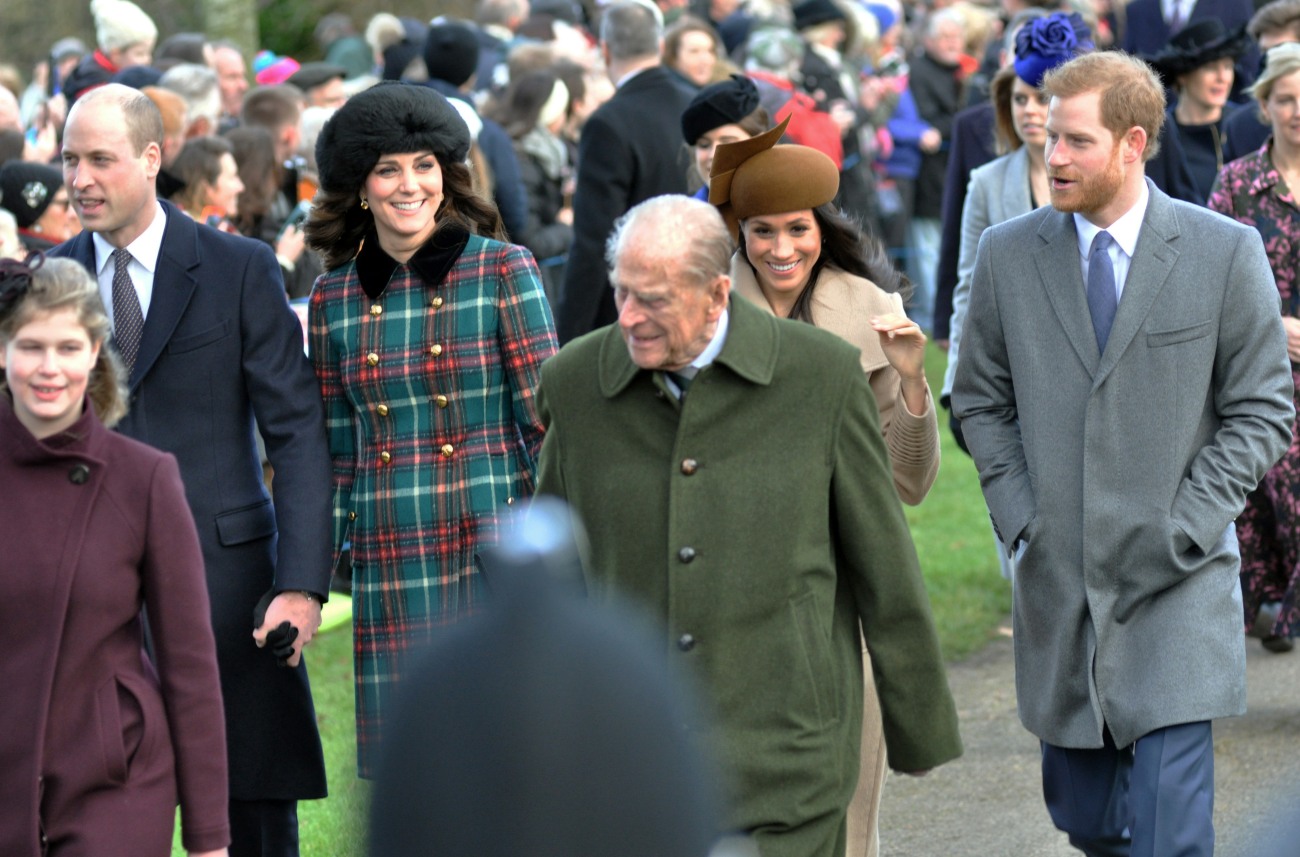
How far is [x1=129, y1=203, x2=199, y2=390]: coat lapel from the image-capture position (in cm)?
482

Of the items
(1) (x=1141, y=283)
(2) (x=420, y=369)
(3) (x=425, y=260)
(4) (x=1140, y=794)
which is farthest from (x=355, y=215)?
(4) (x=1140, y=794)

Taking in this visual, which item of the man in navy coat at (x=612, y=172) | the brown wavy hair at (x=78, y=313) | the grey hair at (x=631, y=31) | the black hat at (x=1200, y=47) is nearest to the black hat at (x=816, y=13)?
the grey hair at (x=631, y=31)

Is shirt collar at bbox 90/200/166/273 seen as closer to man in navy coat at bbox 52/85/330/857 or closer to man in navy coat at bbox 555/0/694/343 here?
man in navy coat at bbox 52/85/330/857

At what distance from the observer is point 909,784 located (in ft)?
22.8

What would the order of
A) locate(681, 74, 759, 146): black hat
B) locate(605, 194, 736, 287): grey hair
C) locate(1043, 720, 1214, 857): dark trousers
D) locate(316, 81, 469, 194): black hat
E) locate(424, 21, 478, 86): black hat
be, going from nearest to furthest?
1. locate(605, 194, 736, 287): grey hair
2. locate(1043, 720, 1214, 857): dark trousers
3. locate(316, 81, 469, 194): black hat
4. locate(681, 74, 759, 146): black hat
5. locate(424, 21, 478, 86): black hat

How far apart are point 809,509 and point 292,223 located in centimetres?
527

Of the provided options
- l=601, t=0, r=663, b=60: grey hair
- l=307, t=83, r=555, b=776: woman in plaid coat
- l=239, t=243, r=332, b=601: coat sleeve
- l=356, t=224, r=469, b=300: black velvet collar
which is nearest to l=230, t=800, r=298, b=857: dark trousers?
l=307, t=83, r=555, b=776: woman in plaid coat

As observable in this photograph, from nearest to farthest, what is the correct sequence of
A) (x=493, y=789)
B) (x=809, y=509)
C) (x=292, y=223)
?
1. (x=493, y=789)
2. (x=809, y=509)
3. (x=292, y=223)

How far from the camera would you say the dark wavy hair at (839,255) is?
16.5 feet

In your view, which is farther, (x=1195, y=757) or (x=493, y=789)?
(x=1195, y=757)

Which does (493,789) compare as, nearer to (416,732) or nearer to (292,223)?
(416,732)

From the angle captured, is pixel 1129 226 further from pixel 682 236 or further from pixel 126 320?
pixel 126 320

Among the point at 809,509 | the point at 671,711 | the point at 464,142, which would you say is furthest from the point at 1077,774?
the point at 671,711

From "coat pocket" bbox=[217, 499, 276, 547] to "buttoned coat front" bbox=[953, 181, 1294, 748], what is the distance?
184 centimetres
